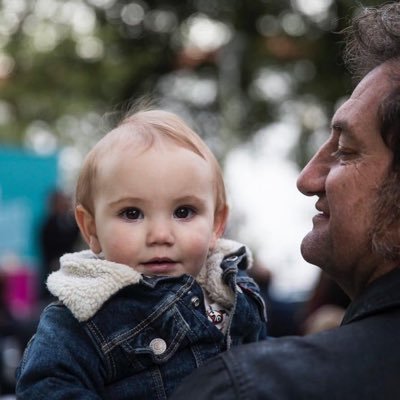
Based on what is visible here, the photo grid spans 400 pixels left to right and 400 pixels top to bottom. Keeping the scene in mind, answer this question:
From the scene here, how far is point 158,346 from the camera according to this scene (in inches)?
83.5

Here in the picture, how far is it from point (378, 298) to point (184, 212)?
615 mm

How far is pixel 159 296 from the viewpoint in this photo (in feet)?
7.06

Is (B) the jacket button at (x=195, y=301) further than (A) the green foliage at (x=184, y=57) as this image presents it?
No

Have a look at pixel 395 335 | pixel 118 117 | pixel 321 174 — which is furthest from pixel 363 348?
pixel 118 117

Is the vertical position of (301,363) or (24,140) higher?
(301,363)

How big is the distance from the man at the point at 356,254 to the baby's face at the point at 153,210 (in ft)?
0.91

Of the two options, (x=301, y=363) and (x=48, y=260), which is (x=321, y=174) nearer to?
(x=301, y=363)

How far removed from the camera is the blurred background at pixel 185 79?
11195 mm

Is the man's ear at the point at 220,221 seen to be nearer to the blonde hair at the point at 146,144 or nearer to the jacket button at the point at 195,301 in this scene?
the blonde hair at the point at 146,144

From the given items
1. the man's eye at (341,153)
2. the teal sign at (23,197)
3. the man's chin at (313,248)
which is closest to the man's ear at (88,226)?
the man's chin at (313,248)

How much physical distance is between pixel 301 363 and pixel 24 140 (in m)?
21.5

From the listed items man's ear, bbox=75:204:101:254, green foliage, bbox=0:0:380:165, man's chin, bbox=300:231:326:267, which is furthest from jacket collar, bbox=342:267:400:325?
green foliage, bbox=0:0:380:165

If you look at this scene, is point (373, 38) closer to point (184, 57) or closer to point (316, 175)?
point (316, 175)

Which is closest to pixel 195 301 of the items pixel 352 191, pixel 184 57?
pixel 352 191
